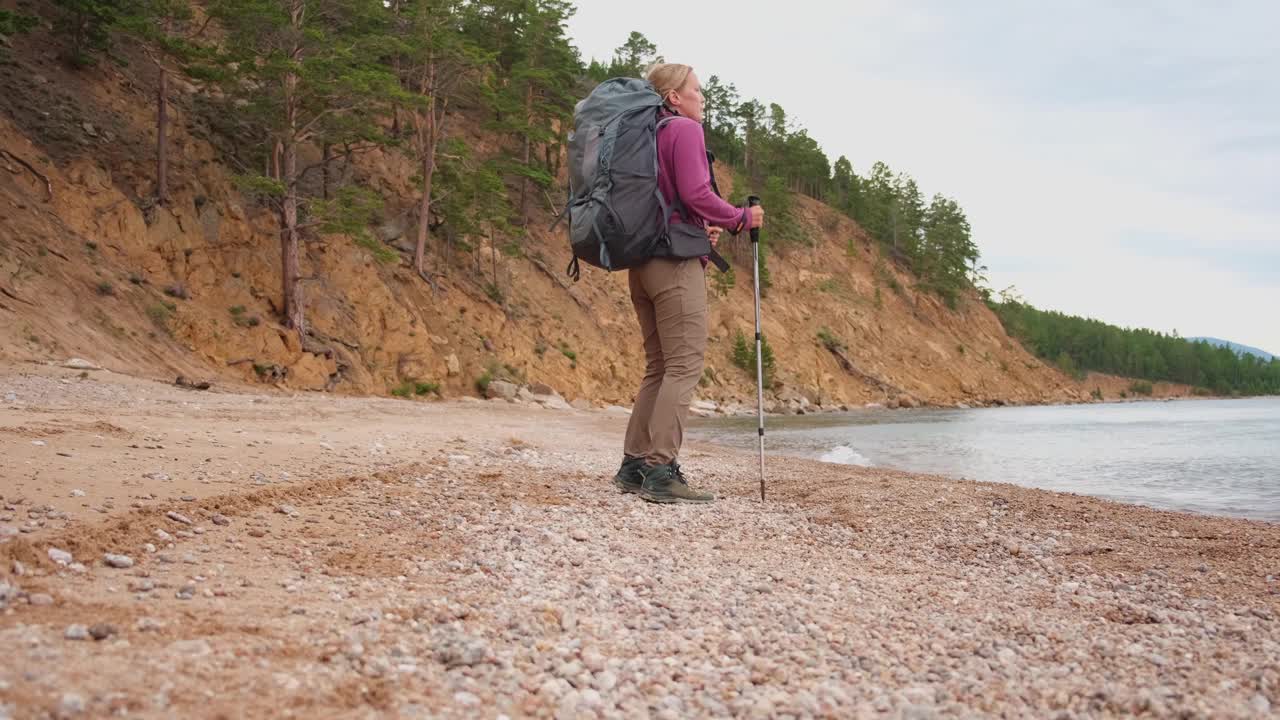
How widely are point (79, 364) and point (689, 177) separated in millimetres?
11365

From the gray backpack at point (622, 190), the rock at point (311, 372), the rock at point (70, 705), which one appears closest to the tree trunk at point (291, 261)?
the rock at point (311, 372)

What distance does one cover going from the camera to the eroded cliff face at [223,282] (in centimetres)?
1503

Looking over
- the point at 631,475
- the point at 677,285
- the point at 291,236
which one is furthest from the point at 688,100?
the point at 291,236

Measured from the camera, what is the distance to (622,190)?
4.89 meters

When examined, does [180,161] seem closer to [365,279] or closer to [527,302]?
[365,279]

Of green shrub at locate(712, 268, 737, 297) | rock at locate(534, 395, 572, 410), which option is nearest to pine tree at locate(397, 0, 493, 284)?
rock at locate(534, 395, 572, 410)

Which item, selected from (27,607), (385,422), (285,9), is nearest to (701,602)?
(27,607)

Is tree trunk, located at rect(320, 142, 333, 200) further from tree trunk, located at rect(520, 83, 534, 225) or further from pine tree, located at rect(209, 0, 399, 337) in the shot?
tree trunk, located at rect(520, 83, 534, 225)

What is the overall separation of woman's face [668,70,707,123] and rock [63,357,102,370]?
1098 cm

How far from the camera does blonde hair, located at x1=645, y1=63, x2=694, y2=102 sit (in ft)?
17.7

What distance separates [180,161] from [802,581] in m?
20.2

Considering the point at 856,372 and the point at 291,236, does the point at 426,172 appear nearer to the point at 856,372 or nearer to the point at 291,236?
the point at 291,236

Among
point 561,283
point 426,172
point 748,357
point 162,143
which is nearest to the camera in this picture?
point 162,143

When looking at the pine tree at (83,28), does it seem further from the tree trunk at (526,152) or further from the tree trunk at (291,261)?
the tree trunk at (526,152)
